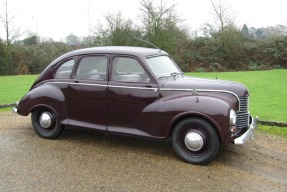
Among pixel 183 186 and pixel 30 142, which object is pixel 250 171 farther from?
pixel 30 142

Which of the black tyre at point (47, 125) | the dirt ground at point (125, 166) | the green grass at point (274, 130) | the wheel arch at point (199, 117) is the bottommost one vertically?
the dirt ground at point (125, 166)

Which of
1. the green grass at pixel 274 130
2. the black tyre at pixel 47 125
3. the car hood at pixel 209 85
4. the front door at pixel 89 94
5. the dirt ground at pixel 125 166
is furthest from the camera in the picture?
the green grass at pixel 274 130

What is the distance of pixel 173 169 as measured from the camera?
509 cm

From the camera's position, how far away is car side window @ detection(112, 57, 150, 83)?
578 cm

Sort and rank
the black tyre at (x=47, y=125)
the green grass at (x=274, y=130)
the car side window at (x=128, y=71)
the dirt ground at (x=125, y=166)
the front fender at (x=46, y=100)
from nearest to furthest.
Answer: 1. the dirt ground at (x=125, y=166)
2. the car side window at (x=128, y=71)
3. the front fender at (x=46, y=100)
4. the black tyre at (x=47, y=125)
5. the green grass at (x=274, y=130)

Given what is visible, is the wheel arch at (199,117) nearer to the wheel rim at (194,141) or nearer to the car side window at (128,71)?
the wheel rim at (194,141)

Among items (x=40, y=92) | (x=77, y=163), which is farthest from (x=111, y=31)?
(x=77, y=163)

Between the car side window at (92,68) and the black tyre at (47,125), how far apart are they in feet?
3.20

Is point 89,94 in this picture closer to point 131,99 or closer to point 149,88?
point 131,99

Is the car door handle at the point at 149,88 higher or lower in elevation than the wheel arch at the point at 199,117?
higher

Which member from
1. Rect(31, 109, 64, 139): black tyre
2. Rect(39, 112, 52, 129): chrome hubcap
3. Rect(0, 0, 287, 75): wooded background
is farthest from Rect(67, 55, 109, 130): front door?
Rect(0, 0, 287, 75): wooded background

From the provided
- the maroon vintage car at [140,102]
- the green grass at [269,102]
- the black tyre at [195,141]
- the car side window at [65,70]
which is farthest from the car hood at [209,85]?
the green grass at [269,102]

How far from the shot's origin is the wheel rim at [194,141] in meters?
5.27

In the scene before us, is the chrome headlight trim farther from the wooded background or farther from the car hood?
the wooded background
